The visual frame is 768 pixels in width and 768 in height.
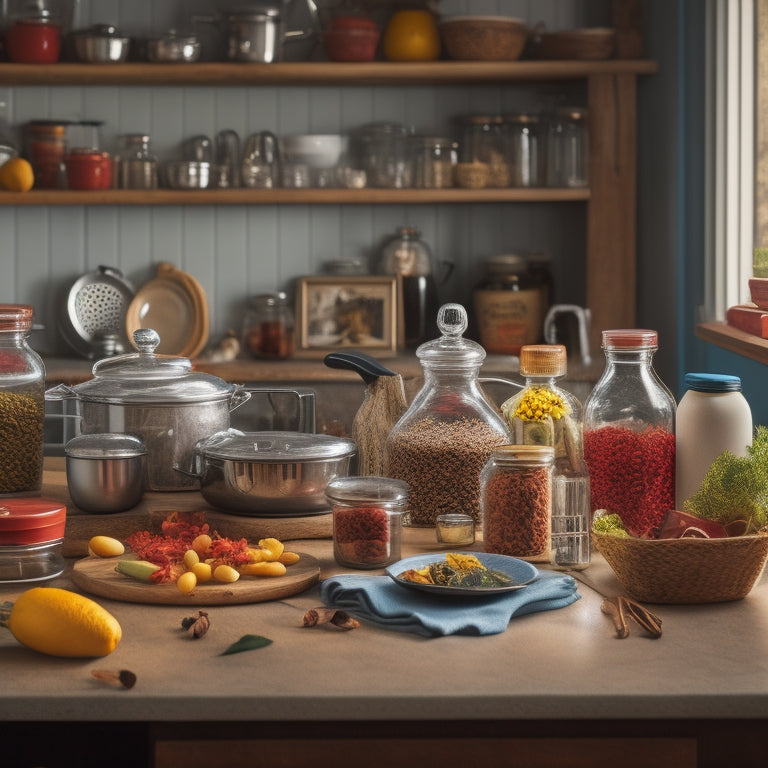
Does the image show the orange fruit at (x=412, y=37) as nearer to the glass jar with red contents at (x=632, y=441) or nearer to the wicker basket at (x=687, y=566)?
the glass jar with red contents at (x=632, y=441)

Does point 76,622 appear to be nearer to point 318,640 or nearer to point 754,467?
point 318,640

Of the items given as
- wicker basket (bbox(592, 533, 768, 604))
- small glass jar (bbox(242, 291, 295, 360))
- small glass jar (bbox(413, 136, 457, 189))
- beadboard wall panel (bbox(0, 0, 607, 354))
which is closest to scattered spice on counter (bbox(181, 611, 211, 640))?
wicker basket (bbox(592, 533, 768, 604))

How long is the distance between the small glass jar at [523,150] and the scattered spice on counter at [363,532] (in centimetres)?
266

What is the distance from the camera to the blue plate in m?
1.32

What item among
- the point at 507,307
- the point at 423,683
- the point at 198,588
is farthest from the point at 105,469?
the point at 507,307

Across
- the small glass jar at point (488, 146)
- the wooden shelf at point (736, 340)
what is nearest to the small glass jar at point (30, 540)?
the wooden shelf at point (736, 340)

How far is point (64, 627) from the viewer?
1.18m

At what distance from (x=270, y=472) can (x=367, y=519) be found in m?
0.19

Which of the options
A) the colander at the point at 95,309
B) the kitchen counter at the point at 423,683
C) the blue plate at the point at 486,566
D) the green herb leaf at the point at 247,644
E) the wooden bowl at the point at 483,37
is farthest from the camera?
the colander at the point at 95,309

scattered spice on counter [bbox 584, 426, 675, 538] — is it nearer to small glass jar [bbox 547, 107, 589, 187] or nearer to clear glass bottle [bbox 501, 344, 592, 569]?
clear glass bottle [bbox 501, 344, 592, 569]

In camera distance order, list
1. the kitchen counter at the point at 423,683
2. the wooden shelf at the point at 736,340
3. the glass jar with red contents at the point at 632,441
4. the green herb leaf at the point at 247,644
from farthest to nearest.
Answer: the wooden shelf at the point at 736,340 → the glass jar with red contents at the point at 632,441 → the green herb leaf at the point at 247,644 → the kitchen counter at the point at 423,683

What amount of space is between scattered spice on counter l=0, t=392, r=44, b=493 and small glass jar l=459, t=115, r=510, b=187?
8.08ft

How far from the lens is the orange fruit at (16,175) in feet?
12.7

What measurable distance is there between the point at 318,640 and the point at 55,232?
10.7 feet
